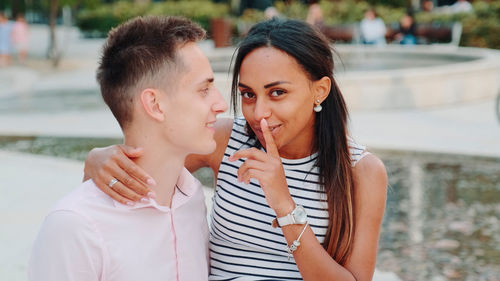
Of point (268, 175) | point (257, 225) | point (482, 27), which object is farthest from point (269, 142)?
point (482, 27)

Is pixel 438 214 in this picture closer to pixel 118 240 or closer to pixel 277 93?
pixel 277 93

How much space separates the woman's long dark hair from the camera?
2461 mm

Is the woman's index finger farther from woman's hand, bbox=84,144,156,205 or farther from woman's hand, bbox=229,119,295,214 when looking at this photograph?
woman's hand, bbox=84,144,156,205

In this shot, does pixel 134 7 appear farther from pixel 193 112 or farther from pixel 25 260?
pixel 193 112

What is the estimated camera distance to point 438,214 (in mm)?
6031

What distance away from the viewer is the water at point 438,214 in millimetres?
4879

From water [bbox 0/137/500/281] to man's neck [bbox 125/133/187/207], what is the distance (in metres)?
1.43

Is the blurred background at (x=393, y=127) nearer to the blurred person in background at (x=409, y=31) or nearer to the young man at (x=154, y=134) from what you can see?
the blurred person in background at (x=409, y=31)

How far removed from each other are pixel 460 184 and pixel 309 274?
5.17 metres

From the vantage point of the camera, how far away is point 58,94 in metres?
15.5

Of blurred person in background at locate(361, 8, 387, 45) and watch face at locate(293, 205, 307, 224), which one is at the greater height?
watch face at locate(293, 205, 307, 224)

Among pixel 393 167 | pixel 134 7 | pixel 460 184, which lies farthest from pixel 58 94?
pixel 134 7

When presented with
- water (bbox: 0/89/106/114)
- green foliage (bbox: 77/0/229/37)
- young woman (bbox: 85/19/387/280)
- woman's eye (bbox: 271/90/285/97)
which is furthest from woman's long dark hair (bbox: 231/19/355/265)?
green foliage (bbox: 77/0/229/37)

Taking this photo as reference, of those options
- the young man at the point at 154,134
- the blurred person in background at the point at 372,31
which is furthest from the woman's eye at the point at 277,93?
the blurred person in background at the point at 372,31
